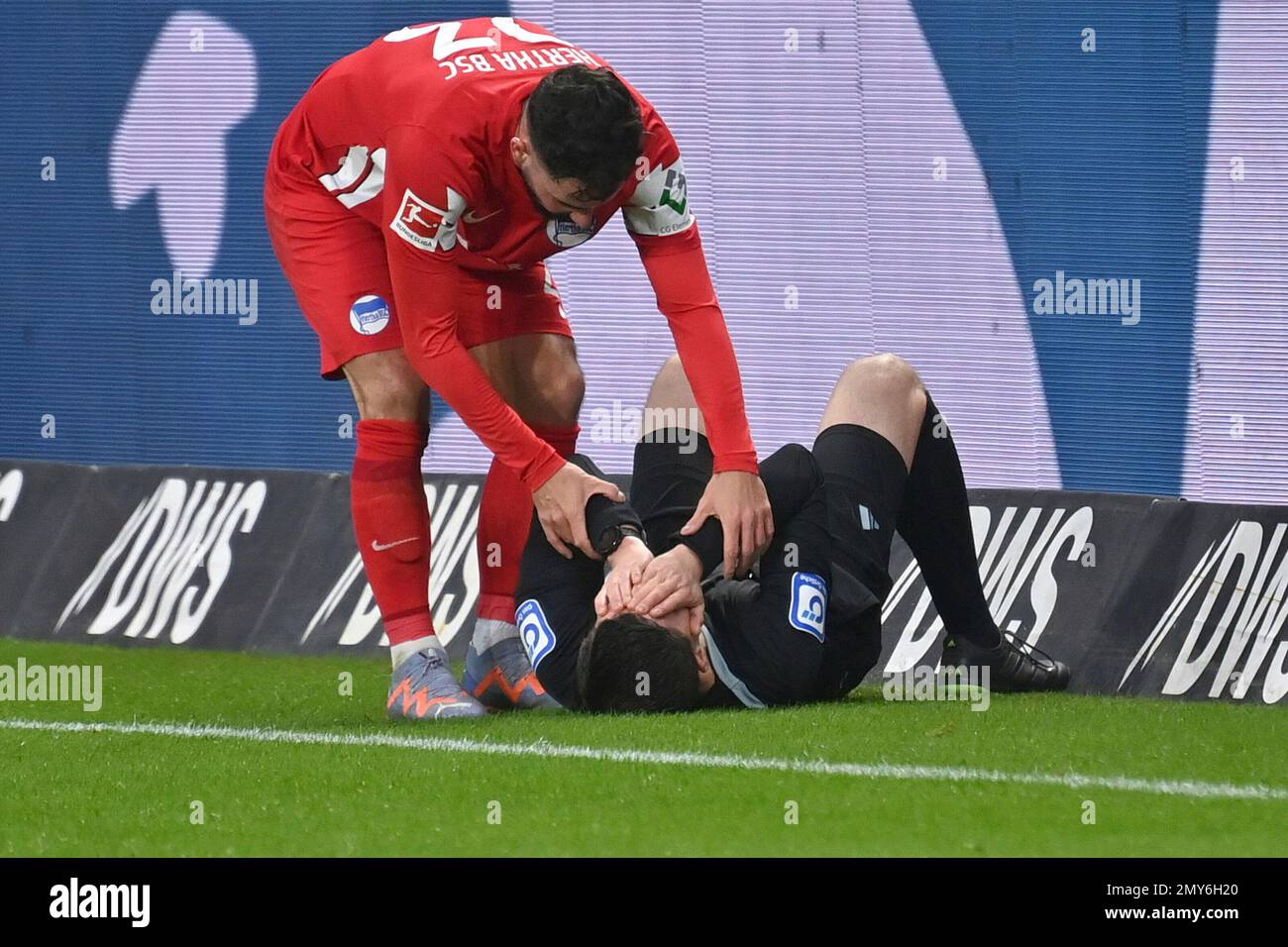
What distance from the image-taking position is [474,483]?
709cm

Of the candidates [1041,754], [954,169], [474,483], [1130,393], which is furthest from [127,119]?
[1041,754]

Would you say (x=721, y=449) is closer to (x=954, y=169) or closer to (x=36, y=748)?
(x=36, y=748)

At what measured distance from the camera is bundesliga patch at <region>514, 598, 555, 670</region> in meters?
4.81

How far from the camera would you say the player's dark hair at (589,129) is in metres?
4.34

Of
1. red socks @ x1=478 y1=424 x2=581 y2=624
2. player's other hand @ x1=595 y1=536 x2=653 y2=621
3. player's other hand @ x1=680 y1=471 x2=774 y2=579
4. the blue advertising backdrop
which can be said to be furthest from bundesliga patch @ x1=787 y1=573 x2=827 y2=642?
the blue advertising backdrop

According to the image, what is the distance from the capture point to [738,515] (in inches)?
186

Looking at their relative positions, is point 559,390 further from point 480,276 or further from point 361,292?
point 361,292

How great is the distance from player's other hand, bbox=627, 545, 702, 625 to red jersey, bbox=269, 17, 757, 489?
0.85ft

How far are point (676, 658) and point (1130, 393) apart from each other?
108 inches

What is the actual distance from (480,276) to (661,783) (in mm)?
1763

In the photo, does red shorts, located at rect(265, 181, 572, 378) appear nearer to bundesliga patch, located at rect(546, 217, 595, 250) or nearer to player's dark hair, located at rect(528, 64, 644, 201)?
bundesliga patch, located at rect(546, 217, 595, 250)

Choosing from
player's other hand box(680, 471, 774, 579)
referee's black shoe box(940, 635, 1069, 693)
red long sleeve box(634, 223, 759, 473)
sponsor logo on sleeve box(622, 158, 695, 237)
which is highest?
sponsor logo on sleeve box(622, 158, 695, 237)

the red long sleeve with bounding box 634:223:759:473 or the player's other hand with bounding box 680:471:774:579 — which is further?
the red long sleeve with bounding box 634:223:759:473

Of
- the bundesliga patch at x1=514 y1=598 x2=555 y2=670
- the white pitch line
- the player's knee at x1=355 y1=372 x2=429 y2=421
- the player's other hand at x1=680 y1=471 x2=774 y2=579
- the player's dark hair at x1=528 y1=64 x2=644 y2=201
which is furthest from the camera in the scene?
the player's knee at x1=355 y1=372 x2=429 y2=421
